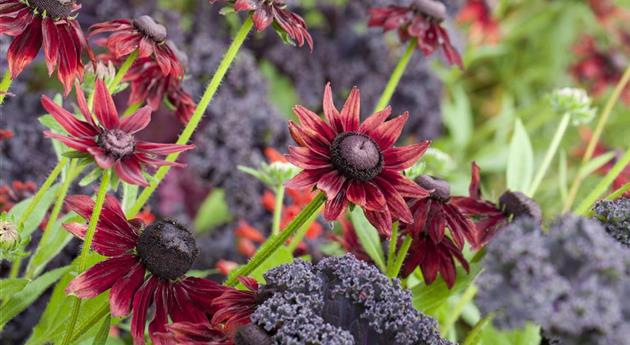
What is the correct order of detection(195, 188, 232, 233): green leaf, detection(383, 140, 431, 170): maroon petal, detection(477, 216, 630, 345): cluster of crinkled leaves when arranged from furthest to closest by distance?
detection(195, 188, 232, 233): green leaf < detection(383, 140, 431, 170): maroon petal < detection(477, 216, 630, 345): cluster of crinkled leaves

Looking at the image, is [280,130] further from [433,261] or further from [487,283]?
[487,283]

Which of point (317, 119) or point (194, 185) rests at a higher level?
point (317, 119)

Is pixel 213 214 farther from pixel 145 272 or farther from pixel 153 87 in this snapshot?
pixel 145 272

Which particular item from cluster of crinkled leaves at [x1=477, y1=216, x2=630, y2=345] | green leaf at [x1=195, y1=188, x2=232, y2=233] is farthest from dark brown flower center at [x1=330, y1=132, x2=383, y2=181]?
green leaf at [x1=195, y1=188, x2=232, y2=233]

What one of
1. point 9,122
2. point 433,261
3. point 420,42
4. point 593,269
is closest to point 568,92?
point 420,42

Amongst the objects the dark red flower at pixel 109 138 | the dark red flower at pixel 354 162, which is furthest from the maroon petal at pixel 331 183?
the dark red flower at pixel 109 138

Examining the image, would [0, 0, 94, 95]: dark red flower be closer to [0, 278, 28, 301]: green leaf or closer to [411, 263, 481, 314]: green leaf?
[0, 278, 28, 301]: green leaf

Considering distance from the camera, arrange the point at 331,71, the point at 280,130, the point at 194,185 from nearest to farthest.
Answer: the point at 280,130, the point at 194,185, the point at 331,71
